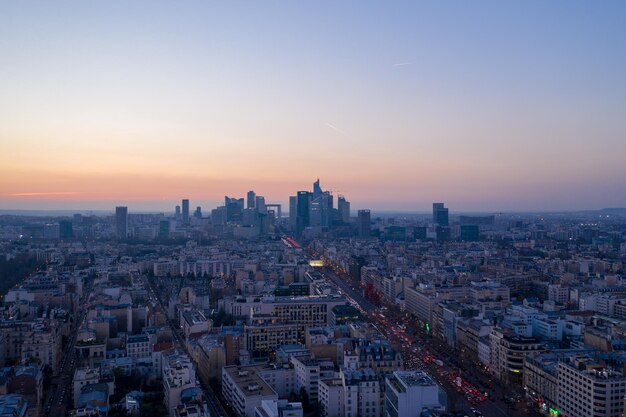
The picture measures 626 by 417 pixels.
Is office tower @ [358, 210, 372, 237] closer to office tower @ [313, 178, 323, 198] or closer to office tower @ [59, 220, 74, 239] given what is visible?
office tower @ [313, 178, 323, 198]

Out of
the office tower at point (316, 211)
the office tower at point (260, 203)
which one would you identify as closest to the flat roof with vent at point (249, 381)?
the office tower at point (316, 211)

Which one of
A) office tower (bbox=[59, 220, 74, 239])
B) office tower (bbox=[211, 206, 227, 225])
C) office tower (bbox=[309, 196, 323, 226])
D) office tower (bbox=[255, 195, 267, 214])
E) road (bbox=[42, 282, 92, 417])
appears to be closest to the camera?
road (bbox=[42, 282, 92, 417])

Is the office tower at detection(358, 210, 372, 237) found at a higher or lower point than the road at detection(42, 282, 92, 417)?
higher

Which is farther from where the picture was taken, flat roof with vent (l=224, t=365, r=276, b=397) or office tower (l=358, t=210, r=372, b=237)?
office tower (l=358, t=210, r=372, b=237)

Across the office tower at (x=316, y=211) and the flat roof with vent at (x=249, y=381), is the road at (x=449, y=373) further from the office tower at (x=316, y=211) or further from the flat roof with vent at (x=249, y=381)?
the office tower at (x=316, y=211)

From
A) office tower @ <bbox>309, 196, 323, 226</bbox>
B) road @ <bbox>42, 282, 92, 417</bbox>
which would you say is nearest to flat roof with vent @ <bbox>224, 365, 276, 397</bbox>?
road @ <bbox>42, 282, 92, 417</bbox>

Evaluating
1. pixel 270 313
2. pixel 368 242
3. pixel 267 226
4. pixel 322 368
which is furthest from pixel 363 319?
pixel 267 226

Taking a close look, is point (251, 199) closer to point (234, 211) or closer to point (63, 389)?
point (234, 211)

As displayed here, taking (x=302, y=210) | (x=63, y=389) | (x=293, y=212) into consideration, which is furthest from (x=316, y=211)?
(x=63, y=389)

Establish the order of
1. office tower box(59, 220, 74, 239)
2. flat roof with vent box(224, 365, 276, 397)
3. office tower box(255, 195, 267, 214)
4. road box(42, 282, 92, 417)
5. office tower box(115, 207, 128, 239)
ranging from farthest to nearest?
office tower box(255, 195, 267, 214)
office tower box(115, 207, 128, 239)
office tower box(59, 220, 74, 239)
road box(42, 282, 92, 417)
flat roof with vent box(224, 365, 276, 397)

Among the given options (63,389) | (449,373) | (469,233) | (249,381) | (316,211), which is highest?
(316,211)
